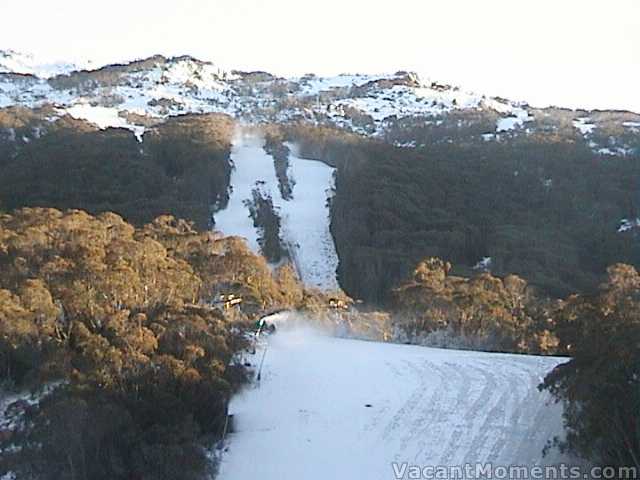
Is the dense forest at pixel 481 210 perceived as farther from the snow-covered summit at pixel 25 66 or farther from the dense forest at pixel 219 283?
the snow-covered summit at pixel 25 66

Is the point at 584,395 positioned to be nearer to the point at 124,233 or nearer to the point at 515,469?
the point at 515,469

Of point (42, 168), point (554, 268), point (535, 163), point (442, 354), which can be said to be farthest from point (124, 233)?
point (535, 163)

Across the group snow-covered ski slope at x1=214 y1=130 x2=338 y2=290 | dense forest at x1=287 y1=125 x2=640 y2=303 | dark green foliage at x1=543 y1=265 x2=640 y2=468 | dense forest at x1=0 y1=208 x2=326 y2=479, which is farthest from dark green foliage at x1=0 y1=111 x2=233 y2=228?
dark green foliage at x1=543 y1=265 x2=640 y2=468

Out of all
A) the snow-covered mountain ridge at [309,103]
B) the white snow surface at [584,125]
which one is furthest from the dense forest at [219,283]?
the white snow surface at [584,125]

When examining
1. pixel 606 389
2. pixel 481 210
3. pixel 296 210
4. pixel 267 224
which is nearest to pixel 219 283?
pixel 606 389

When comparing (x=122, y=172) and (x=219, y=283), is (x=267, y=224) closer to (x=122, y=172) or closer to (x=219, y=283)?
(x=122, y=172)

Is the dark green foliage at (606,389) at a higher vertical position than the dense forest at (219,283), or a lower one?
higher
